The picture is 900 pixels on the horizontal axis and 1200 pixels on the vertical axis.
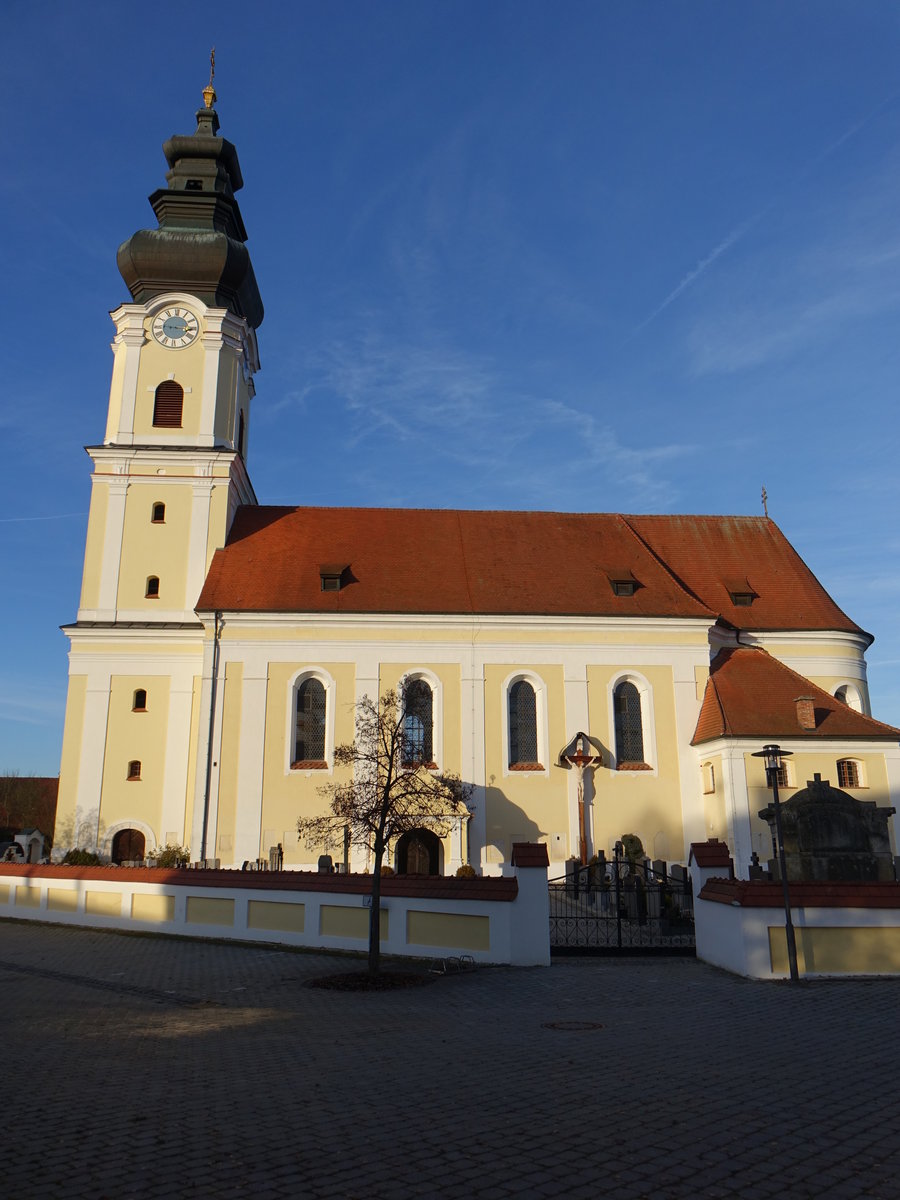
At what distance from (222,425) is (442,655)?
11000 mm

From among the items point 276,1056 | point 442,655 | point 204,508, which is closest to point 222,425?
point 204,508

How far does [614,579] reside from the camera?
97.6 ft

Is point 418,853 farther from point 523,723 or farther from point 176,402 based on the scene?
point 176,402

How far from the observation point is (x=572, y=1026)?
994 cm

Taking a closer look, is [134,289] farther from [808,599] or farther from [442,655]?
[808,599]

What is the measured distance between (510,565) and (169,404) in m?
12.5

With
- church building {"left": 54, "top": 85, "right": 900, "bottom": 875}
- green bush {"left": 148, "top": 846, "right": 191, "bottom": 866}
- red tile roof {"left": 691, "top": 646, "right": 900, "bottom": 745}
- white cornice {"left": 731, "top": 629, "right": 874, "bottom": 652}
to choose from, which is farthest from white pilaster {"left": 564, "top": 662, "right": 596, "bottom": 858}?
green bush {"left": 148, "top": 846, "right": 191, "bottom": 866}

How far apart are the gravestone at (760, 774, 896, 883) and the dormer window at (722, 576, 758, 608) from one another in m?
15.4

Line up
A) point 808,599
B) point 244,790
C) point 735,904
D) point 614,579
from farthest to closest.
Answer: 1. point 808,599
2. point 614,579
3. point 244,790
4. point 735,904

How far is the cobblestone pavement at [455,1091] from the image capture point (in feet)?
17.7

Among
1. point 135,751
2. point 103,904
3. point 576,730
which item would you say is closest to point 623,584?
point 576,730

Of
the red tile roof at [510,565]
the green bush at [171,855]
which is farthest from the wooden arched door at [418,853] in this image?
the red tile roof at [510,565]

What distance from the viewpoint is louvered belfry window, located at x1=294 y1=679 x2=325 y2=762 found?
27.5 meters

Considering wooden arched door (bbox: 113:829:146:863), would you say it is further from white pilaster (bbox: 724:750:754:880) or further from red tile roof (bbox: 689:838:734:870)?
red tile roof (bbox: 689:838:734:870)
